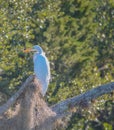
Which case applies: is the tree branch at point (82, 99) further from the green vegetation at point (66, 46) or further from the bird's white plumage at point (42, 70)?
the green vegetation at point (66, 46)

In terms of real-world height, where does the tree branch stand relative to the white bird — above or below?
below

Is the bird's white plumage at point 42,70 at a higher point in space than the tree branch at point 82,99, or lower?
higher

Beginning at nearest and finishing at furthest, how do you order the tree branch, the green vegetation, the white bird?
1. the tree branch
2. the white bird
3. the green vegetation

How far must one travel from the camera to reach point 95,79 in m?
16.5

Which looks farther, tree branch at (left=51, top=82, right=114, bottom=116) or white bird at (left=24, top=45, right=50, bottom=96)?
white bird at (left=24, top=45, right=50, bottom=96)

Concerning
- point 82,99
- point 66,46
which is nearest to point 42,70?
point 82,99

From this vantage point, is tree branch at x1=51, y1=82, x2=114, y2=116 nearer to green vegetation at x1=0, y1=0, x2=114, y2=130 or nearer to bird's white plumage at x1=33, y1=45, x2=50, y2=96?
bird's white plumage at x1=33, y1=45, x2=50, y2=96

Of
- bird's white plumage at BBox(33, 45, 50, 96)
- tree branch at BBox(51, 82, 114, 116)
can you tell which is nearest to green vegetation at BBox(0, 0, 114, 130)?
bird's white plumage at BBox(33, 45, 50, 96)

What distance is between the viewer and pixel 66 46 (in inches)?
619

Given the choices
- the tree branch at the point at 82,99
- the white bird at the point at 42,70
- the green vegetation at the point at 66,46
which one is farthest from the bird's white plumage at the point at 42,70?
the green vegetation at the point at 66,46

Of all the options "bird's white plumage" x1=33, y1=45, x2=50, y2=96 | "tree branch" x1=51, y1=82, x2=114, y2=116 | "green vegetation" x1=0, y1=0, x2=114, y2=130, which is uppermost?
"bird's white plumage" x1=33, y1=45, x2=50, y2=96

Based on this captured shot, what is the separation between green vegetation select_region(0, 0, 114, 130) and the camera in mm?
14430

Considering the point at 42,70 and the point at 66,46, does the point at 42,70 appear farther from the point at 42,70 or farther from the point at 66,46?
the point at 66,46

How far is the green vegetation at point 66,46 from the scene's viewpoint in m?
14.4
